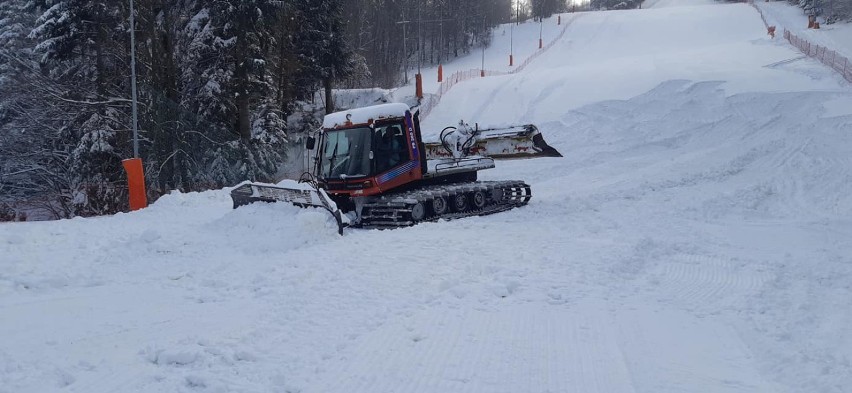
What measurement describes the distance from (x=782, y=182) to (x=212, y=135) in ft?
63.4

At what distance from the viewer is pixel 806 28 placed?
43969 millimetres

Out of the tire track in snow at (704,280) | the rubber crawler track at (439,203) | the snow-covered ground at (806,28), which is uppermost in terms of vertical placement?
the snow-covered ground at (806,28)

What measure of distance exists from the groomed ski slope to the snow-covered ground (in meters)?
25.1

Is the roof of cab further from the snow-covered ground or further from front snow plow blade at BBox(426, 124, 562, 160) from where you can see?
the snow-covered ground

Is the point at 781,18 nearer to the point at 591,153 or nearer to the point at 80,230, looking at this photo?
the point at 591,153

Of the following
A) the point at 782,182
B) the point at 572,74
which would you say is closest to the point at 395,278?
the point at 782,182

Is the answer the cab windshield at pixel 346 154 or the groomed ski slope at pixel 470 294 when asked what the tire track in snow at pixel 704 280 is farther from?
the cab windshield at pixel 346 154

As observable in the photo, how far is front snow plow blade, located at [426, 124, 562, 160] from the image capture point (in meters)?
14.4

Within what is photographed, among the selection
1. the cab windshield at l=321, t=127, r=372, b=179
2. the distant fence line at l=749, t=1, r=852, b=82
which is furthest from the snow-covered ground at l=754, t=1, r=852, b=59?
the cab windshield at l=321, t=127, r=372, b=179

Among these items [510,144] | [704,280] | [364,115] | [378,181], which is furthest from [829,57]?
[704,280]

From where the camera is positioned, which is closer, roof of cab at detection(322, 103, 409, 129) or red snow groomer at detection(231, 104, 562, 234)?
red snow groomer at detection(231, 104, 562, 234)

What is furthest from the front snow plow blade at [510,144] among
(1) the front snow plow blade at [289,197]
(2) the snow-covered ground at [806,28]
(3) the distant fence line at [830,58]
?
(2) the snow-covered ground at [806,28]

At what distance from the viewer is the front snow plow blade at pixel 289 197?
389 inches

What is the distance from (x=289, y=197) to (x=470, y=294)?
4849mm
